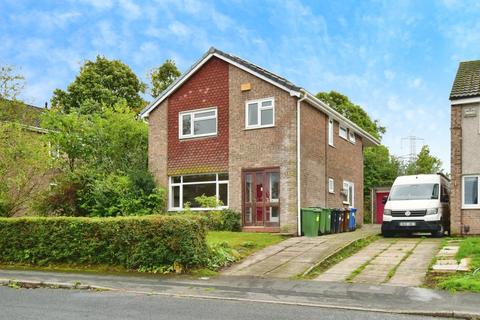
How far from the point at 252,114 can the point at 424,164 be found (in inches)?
1175

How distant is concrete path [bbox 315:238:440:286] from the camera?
11.9m

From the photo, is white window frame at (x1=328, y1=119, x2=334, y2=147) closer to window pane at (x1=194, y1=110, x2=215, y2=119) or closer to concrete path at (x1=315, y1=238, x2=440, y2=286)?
window pane at (x1=194, y1=110, x2=215, y2=119)

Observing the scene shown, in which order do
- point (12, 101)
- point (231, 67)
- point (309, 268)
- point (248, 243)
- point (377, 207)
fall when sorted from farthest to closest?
point (377, 207) → point (12, 101) → point (231, 67) → point (248, 243) → point (309, 268)

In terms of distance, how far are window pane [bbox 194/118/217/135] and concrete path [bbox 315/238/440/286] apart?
8.86 meters

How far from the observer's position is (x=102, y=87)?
4412 cm

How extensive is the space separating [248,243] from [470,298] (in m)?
8.15

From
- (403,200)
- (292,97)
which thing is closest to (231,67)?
(292,97)

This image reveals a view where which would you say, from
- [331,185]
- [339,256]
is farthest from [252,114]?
[339,256]

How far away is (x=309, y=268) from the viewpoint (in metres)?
13.1

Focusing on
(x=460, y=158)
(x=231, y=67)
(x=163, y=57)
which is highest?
(x=163, y=57)

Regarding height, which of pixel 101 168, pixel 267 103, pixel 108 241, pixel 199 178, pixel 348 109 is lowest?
pixel 108 241

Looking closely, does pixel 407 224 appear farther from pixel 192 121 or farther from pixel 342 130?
pixel 192 121

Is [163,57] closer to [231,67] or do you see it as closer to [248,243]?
[231,67]

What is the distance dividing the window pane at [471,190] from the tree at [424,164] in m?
25.2
